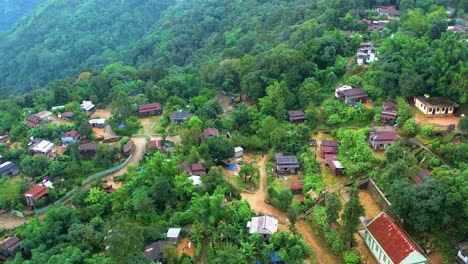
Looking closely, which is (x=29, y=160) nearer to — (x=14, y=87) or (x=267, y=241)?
(x=267, y=241)

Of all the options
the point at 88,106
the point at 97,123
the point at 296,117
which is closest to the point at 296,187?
the point at 296,117

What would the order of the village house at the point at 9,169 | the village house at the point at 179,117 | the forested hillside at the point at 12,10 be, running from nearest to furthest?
the village house at the point at 9,169
the village house at the point at 179,117
the forested hillside at the point at 12,10

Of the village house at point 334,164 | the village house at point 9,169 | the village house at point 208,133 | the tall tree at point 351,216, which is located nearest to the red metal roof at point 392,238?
the tall tree at point 351,216

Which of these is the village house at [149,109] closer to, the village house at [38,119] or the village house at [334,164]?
the village house at [38,119]

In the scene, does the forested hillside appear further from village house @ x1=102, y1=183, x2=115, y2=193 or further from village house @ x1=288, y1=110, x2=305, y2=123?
village house @ x1=288, y1=110, x2=305, y2=123

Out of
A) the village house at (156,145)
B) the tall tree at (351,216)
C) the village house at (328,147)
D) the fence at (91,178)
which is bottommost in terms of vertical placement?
the fence at (91,178)

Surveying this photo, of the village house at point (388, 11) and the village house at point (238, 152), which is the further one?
Answer: the village house at point (388, 11)
